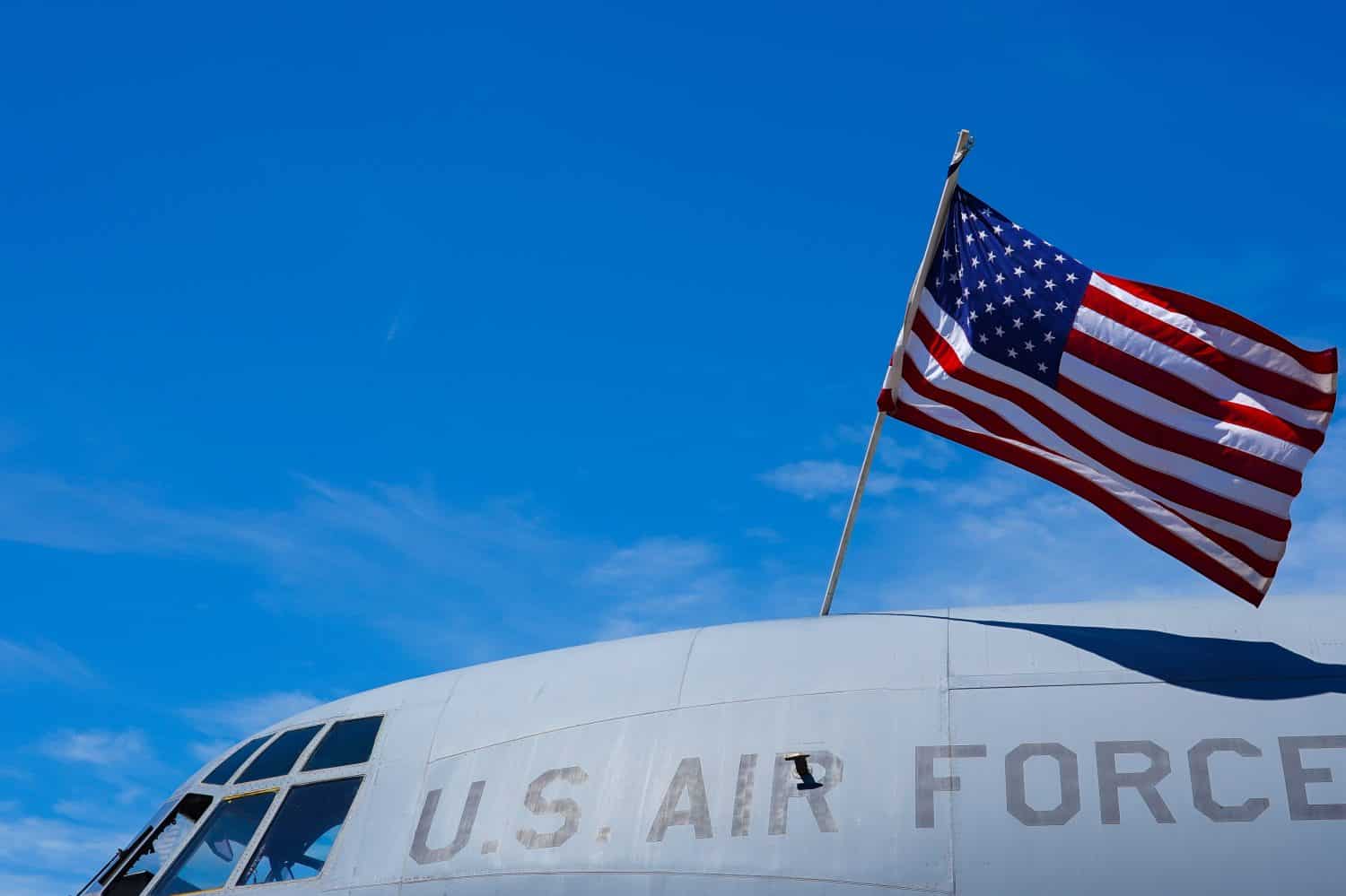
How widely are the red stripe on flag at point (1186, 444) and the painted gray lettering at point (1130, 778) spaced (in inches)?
109

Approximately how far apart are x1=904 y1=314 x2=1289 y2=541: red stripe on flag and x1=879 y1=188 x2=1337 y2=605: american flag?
0.01 meters

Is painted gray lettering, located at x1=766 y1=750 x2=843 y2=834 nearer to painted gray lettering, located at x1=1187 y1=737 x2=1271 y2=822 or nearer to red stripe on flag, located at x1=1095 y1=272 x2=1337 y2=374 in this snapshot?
painted gray lettering, located at x1=1187 y1=737 x2=1271 y2=822

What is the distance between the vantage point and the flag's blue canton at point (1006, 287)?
14.0m

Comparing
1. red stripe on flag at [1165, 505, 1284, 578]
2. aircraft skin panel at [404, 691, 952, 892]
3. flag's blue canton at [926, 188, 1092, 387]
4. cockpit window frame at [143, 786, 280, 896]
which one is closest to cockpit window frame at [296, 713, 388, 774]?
cockpit window frame at [143, 786, 280, 896]

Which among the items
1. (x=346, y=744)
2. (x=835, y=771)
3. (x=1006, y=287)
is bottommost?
(x=835, y=771)

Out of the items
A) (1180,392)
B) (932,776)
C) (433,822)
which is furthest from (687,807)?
(1180,392)

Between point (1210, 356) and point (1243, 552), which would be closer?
point (1243, 552)

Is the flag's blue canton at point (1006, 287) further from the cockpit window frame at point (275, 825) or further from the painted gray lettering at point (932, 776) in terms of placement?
the cockpit window frame at point (275, 825)

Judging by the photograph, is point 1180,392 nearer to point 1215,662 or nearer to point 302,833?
point 1215,662

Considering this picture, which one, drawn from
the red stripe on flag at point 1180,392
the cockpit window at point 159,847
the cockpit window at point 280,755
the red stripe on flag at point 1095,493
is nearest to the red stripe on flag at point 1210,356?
the red stripe on flag at point 1180,392

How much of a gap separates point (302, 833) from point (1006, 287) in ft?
26.0

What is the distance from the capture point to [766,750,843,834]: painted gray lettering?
469 inches

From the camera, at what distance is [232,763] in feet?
48.3

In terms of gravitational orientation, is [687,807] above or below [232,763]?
below
